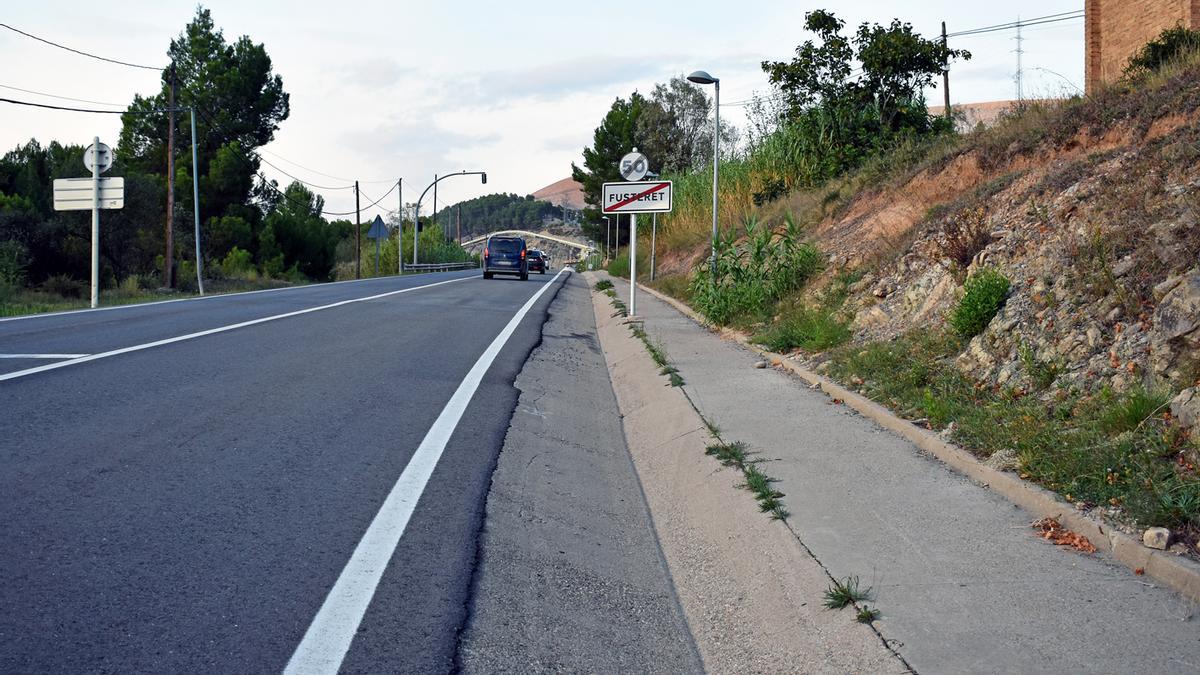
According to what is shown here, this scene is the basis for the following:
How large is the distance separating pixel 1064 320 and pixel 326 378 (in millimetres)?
6378

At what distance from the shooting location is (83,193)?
23.9m

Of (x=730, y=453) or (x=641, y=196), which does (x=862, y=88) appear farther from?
(x=730, y=453)

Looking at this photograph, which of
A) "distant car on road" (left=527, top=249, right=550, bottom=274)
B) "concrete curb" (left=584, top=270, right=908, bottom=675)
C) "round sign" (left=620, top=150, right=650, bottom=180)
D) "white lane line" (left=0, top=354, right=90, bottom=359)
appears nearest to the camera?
"concrete curb" (left=584, top=270, right=908, bottom=675)

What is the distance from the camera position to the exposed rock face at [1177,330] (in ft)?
20.2

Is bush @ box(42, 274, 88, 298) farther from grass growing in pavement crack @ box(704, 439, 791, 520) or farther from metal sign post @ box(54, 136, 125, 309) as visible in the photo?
grass growing in pavement crack @ box(704, 439, 791, 520)

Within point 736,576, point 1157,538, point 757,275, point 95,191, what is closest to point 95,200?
point 95,191

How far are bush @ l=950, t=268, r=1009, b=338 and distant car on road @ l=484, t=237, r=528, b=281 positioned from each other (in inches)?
1331

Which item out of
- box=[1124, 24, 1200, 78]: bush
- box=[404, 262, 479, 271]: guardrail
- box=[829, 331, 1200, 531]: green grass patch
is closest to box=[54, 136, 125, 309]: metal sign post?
box=[829, 331, 1200, 531]: green grass patch

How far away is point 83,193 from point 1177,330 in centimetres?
2380

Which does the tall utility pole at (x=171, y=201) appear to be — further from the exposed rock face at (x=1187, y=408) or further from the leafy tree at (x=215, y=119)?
the exposed rock face at (x=1187, y=408)

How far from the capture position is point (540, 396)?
9984mm

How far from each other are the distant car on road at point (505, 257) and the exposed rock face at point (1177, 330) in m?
36.1

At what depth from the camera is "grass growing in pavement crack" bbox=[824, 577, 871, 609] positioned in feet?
13.9

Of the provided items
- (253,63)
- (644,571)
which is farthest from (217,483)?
(253,63)
